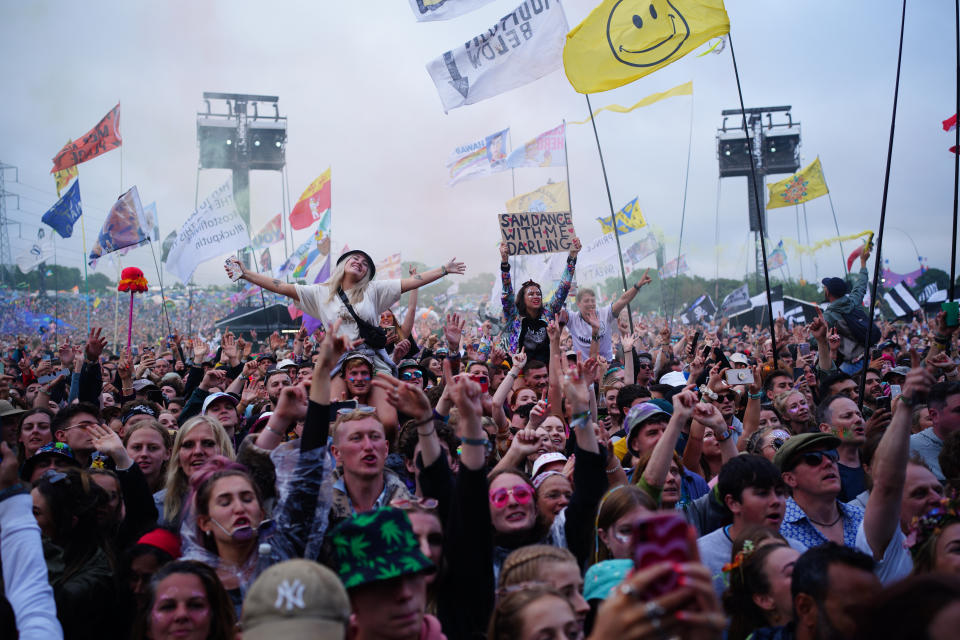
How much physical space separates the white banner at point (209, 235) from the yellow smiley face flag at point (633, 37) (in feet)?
27.8

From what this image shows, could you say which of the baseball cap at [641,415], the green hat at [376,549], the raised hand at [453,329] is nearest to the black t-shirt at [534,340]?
the raised hand at [453,329]

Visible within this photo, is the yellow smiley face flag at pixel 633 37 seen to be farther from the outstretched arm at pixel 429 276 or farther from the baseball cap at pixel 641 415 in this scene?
the baseball cap at pixel 641 415

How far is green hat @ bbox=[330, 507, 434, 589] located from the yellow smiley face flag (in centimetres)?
588

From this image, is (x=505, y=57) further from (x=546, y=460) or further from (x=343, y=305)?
(x=546, y=460)

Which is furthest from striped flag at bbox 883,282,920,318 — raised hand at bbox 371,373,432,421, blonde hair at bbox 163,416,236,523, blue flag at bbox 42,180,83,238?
blue flag at bbox 42,180,83,238

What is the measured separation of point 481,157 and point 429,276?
1253 cm

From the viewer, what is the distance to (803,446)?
12.3 feet

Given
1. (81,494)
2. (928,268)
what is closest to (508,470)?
(81,494)

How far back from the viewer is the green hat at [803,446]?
148 inches

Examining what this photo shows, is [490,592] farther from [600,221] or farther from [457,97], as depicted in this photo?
[600,221]

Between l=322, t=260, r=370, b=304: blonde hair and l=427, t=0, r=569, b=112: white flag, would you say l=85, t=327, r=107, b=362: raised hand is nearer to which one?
l=322, t=260, r=370, b=304: blonde hair

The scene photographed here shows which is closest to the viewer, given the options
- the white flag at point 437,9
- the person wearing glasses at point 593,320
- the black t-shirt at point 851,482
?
the black t-shirt at point 851,482

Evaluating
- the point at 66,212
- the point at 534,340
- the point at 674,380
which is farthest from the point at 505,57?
the point at 66,212

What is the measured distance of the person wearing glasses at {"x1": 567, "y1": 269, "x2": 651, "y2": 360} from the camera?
7914 millimetres
